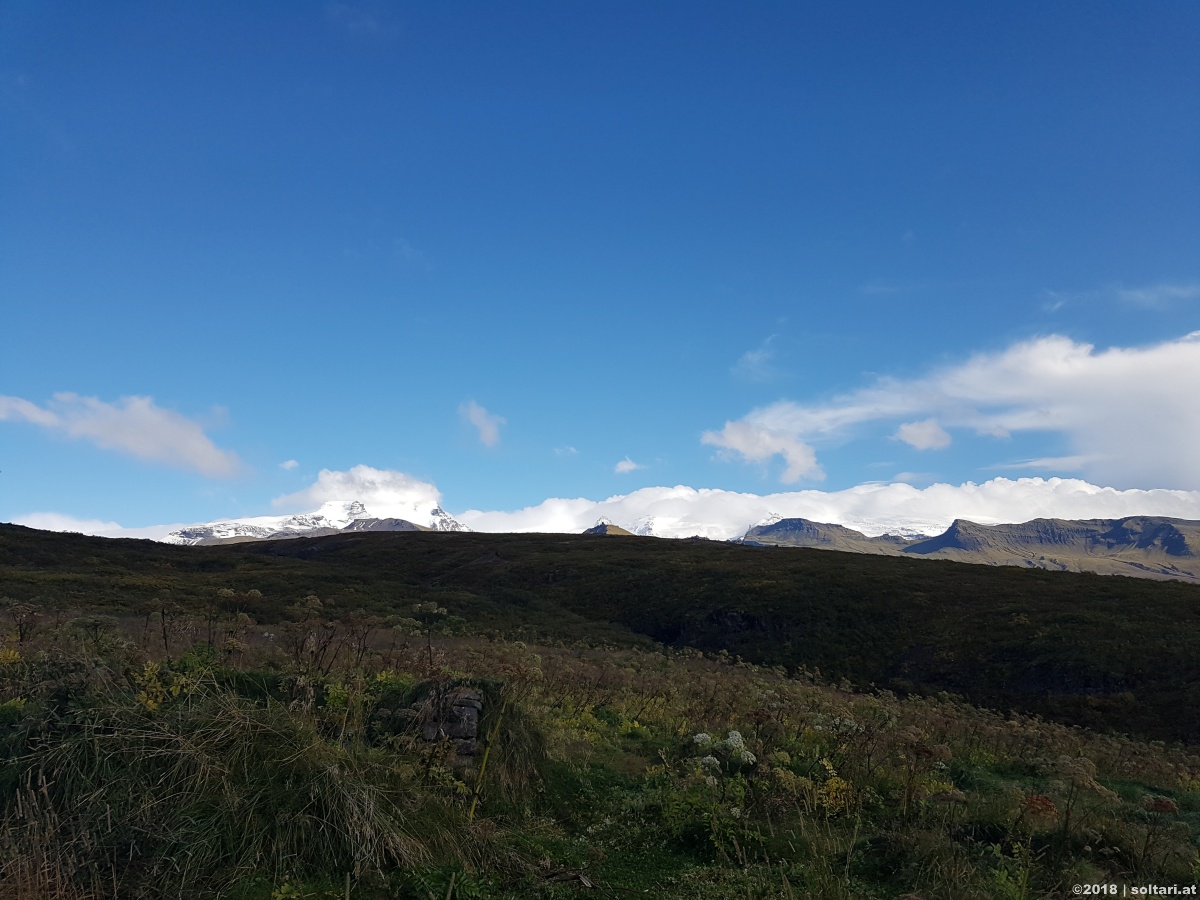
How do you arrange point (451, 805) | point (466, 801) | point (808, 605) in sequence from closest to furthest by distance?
point (451, 805)
point (466, 801)
point (808, 605)

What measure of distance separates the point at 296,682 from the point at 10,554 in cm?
5465

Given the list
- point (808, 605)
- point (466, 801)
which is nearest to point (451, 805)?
point (466, 801)

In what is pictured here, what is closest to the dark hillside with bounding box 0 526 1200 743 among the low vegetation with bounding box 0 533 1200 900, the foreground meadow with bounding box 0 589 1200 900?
the low vegetation with bounding box 0 533 1200 900

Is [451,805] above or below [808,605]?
above

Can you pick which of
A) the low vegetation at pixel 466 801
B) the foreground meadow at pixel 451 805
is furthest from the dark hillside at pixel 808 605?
the foreground meadow at pixel 451 805

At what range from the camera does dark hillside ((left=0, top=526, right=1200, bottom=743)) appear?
2841cm

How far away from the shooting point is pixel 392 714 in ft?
23.6

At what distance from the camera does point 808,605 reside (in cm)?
4147

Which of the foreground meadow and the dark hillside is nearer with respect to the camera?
the foreground meadow

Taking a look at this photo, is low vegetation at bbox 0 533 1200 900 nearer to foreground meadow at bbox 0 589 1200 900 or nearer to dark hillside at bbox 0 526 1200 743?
foreground meadow at bbox 0 589 1200 900

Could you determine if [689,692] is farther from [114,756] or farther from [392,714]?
[114,756]

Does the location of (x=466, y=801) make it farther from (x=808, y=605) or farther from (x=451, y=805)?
(x=808, y=605)

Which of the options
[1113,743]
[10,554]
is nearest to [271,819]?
[1113,743]

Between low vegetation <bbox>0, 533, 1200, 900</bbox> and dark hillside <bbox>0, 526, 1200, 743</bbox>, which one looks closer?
low vegetation <bbox>0, 533, 1200, 900</bbox>
